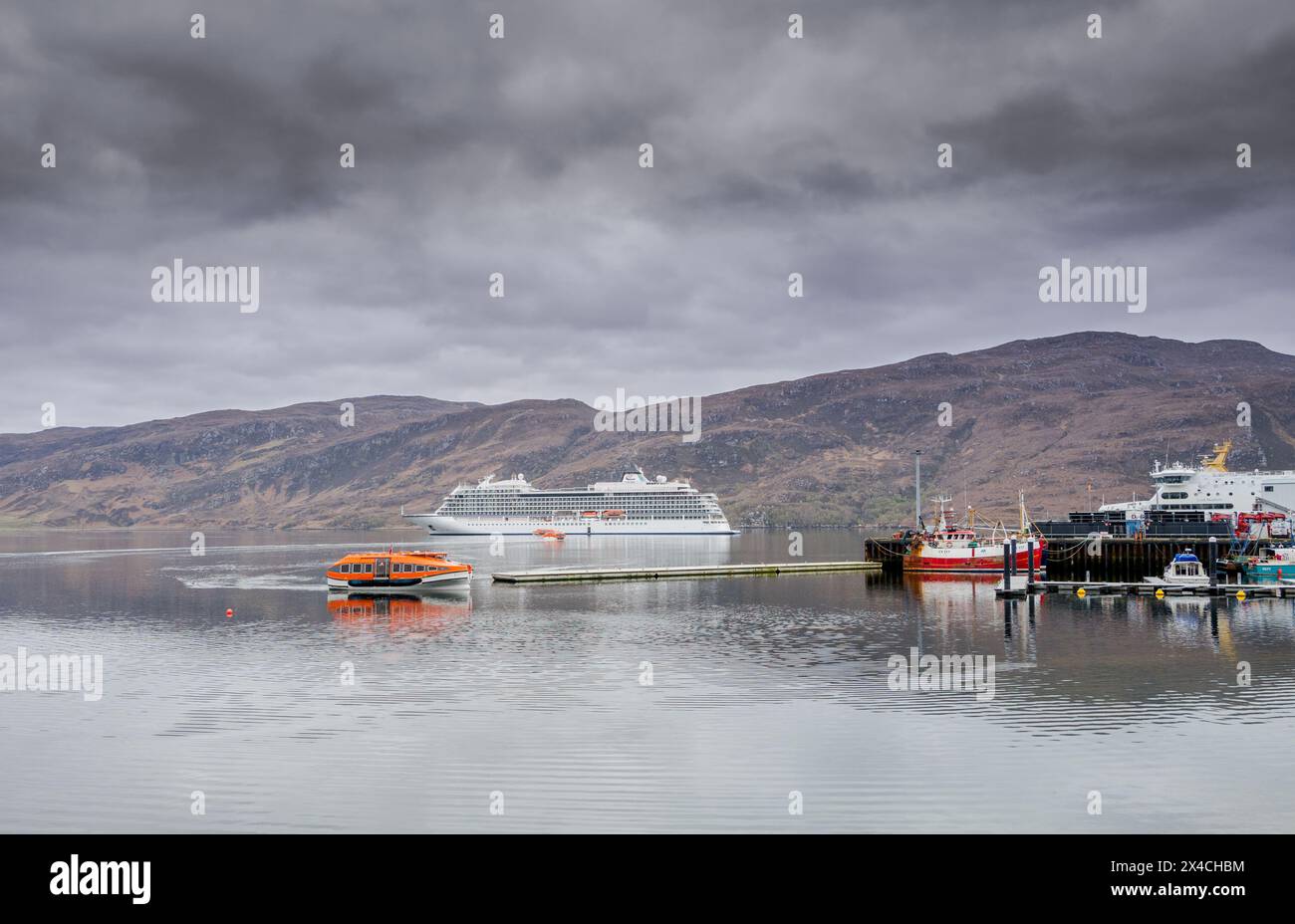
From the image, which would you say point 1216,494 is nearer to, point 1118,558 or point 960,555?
point 1118,558

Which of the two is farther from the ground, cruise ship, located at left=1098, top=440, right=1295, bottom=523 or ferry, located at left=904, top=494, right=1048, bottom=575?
cruise ship, located at left=1098, top=440, right=1295, bottom=523

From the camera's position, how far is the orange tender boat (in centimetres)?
7556

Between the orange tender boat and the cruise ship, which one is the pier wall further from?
the orange tender boat

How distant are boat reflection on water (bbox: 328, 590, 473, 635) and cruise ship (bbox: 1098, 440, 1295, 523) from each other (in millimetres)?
80567

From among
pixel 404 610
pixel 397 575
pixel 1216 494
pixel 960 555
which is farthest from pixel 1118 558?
pixel 397 575

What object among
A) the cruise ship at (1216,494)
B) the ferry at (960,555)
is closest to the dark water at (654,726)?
the ferry at (960,555)

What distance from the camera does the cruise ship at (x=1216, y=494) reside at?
11394 cm

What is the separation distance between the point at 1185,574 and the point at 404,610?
56.0m

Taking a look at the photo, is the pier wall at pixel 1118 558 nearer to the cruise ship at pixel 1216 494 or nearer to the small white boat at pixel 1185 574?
the small white boat at pixel 1185 574

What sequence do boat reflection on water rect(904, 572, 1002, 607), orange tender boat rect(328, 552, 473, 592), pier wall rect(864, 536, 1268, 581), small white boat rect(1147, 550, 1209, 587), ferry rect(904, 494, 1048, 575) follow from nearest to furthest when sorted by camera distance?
small white boat rect(1147, 550, 1209, 587) < boat reflection on water rect(904, 572, 1002, 607) < orange tender boat rect(328, 552, 473, 592) < pier wall rect(864, 536, 1268, 581) < ferry rect(904, 494, 1048, 575)

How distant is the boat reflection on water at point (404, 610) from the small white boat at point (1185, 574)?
1953 inches

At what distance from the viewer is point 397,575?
7612 centimetres

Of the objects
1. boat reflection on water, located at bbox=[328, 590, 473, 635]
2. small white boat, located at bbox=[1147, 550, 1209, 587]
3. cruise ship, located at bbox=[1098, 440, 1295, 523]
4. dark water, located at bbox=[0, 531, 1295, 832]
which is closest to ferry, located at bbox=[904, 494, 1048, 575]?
small white boat, located at bbox=[1147, 550, 1209, 587]
